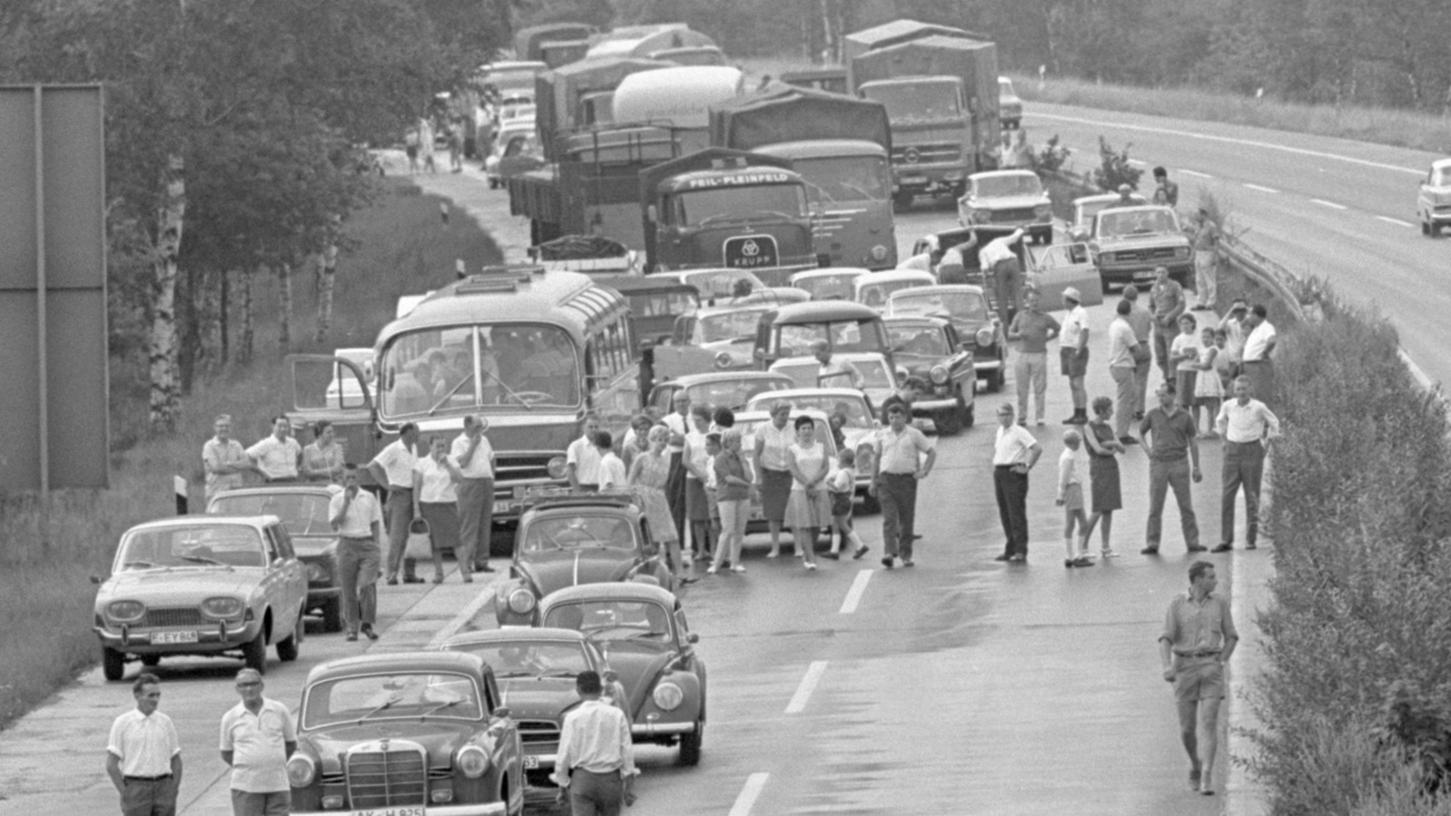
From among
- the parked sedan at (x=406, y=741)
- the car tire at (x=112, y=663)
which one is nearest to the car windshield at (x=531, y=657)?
the parked sedan at (x=406, y=741)

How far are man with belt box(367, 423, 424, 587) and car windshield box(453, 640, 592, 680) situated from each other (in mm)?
10170

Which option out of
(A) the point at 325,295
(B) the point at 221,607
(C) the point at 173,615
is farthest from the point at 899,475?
(A) the point at 325,295

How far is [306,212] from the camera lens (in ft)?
184

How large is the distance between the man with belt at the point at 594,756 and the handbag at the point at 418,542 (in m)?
14.0

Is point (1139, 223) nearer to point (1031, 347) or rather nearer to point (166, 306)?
point (1031, 347)

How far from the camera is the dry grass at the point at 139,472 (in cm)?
2784

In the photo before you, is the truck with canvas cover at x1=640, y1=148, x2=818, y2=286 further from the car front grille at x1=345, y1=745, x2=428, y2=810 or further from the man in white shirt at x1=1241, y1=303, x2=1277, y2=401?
the car front grille at x1=345, y1=745, x2=428, y2=810

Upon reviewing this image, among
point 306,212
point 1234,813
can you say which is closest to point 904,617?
point 1234,813

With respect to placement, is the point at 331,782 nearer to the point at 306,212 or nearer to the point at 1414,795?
the point at 1414,795

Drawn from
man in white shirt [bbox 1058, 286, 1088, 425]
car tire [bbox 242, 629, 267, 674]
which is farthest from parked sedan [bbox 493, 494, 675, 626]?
man in white shirt [bbox 1058, 286, 1088, 425]

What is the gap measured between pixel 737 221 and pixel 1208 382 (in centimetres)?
1785

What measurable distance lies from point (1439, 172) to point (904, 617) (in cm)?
3625

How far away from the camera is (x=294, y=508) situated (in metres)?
28.8

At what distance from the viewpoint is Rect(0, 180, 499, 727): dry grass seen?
27.8 meters
